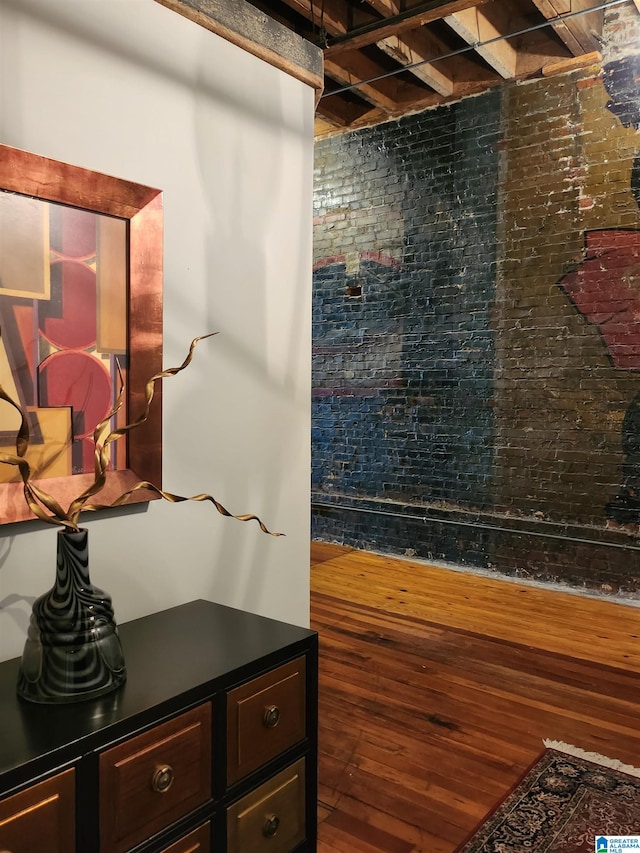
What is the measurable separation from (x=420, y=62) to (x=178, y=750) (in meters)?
4.25

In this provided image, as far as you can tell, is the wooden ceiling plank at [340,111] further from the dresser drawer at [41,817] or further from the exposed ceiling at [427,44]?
the dresser drawer at [41,817]

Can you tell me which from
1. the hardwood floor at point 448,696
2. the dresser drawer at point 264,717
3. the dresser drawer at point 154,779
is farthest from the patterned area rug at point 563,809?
the dresser drawer at point 154,779

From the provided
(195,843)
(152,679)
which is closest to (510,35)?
(152,679)

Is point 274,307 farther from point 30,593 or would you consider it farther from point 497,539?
point 497,539

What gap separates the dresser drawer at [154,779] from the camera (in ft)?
4.08

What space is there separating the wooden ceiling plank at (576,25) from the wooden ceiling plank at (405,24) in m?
0.68

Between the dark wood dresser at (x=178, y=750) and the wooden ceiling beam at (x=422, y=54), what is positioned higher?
the wooden ceiling beam at (x=422, y=54)

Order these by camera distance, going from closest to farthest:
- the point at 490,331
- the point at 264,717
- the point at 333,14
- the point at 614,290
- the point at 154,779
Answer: the point at 154,779, the point at 264,717, the point at 333,14, the point at 614,290, the point at 490,331

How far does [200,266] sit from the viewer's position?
2010 millimetres

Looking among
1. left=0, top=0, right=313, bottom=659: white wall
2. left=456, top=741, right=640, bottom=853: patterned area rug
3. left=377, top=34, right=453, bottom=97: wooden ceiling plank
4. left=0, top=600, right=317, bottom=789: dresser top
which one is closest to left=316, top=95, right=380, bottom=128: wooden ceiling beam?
left=377, top=34, right=453, bottom=97: wooden ceiling plank

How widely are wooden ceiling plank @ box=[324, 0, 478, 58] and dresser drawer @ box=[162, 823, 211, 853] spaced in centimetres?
348

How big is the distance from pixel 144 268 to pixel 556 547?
347cm

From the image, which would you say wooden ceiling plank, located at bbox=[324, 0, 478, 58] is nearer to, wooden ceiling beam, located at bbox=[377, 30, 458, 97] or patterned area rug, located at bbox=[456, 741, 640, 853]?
wooden ceiling beam, located at bbox=[377, 30, 458, 97]

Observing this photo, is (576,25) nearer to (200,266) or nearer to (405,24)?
(405,24)
